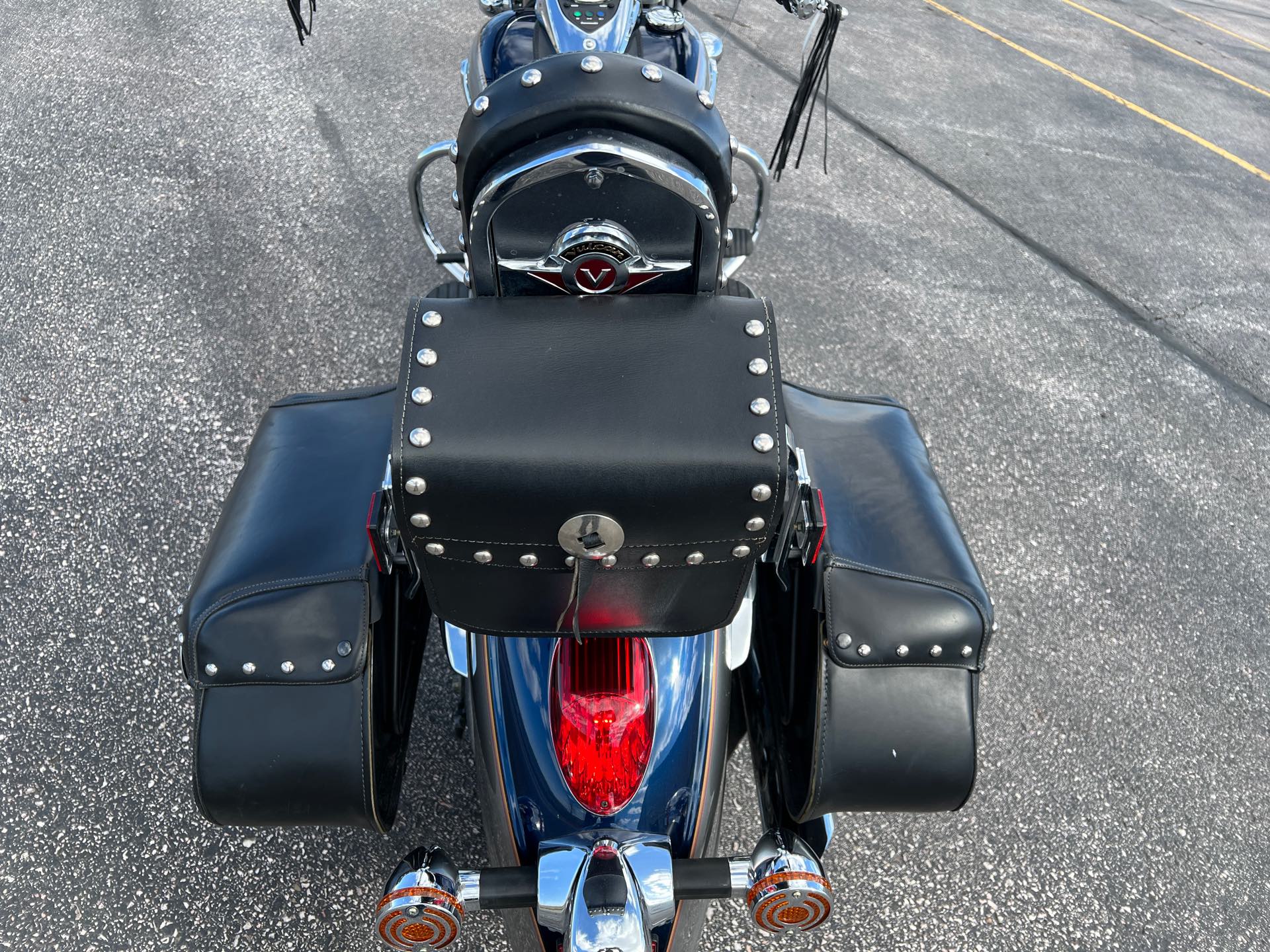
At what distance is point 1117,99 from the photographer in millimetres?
5629

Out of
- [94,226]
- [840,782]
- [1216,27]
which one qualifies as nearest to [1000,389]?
[840,782]

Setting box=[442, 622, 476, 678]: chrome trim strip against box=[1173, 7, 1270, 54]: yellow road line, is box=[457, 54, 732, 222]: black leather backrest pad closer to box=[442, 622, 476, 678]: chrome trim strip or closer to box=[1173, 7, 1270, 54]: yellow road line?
box=[442, 622, 476, 678]: chrome trim strip

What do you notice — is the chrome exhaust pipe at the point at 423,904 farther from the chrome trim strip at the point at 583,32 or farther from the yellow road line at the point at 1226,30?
the yellow road line at the point at 1226,30

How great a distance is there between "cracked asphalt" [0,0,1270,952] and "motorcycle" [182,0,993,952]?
64 cm

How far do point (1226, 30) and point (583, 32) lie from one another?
7.75 metres

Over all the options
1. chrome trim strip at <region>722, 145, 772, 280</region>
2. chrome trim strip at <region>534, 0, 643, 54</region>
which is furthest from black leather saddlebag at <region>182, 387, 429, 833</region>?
chrome trim strip at <region>534, 0, 643, 54</region>

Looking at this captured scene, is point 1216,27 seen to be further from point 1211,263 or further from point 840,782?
point 840,782

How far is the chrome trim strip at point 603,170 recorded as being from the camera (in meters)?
1.16

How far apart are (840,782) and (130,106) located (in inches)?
179

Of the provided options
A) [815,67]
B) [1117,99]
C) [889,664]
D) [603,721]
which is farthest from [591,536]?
[1117,99]

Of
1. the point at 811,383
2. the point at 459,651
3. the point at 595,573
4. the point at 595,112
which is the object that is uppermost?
the point at 595,112

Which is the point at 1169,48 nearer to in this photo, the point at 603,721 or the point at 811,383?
the point at 811,383

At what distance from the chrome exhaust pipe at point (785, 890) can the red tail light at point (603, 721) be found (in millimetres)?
234

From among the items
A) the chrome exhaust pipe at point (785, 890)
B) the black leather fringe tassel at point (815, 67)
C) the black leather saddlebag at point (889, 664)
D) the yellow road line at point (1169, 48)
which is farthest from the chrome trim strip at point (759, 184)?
the yellow road line at point (1169, 48)
